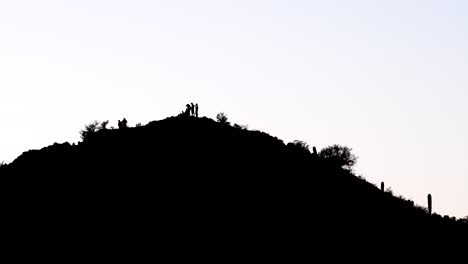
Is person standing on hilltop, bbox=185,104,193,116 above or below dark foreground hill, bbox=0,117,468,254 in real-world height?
above

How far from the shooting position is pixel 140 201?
58.2m

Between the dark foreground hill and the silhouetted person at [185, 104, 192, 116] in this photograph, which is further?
the silhouetted person at [185, 104, 192, 116]

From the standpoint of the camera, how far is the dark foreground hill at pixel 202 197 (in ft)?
178

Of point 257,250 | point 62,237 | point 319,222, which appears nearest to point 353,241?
point 319,222

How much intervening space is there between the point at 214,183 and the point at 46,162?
17.4 m

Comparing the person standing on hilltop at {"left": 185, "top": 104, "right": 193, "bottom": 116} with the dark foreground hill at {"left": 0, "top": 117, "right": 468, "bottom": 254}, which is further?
the person standing on hilltop at {"left": 185, "top": 104, "right": 193, "bottom": 116}

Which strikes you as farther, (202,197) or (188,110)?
(188,110)

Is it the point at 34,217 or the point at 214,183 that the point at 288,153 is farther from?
the point at 34,217

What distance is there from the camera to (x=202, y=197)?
59906 millimetres

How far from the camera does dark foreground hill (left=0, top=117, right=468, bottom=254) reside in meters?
54.2

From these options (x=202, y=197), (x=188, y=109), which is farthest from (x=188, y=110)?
(x=202, y=197)

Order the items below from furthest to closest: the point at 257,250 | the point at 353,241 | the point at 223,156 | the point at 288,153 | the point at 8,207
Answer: the point at 288,153
the point at 223,156
the point at 8,207
the point at 353,241
the point at 257,250

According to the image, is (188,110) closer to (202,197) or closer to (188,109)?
(188,109)

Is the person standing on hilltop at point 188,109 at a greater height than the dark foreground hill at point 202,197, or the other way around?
the person standing on hilltop at point 188,109
